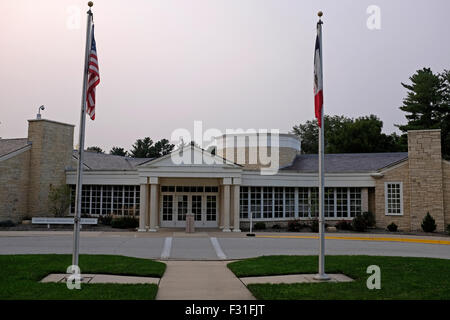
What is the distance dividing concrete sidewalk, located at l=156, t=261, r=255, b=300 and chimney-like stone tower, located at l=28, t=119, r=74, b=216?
54.8 feet

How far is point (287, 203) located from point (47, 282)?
721 inches

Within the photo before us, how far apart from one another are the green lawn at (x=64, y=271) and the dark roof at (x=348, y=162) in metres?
17.4

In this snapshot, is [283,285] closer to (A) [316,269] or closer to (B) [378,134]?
(A) [316,269]

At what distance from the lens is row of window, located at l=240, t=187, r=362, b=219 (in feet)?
81.3

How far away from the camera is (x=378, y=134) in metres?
50.4

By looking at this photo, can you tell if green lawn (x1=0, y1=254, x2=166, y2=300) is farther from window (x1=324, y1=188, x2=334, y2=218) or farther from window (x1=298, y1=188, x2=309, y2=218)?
window (x1=324, y1=188, x2=334, y2=218)

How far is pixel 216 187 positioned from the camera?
2508 centimetres

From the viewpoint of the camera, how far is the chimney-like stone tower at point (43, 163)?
25578 millimetres

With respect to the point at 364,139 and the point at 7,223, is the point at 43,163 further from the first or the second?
the point at 364,139

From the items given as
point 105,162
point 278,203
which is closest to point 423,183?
point 278,203

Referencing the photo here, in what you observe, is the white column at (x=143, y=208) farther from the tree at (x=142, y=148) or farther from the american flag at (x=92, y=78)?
the tree at (x=142, y=148)

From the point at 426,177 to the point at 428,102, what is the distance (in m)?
29.5

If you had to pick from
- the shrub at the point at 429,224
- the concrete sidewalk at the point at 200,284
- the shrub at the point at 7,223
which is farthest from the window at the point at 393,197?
the shrub at the point at 7,223
